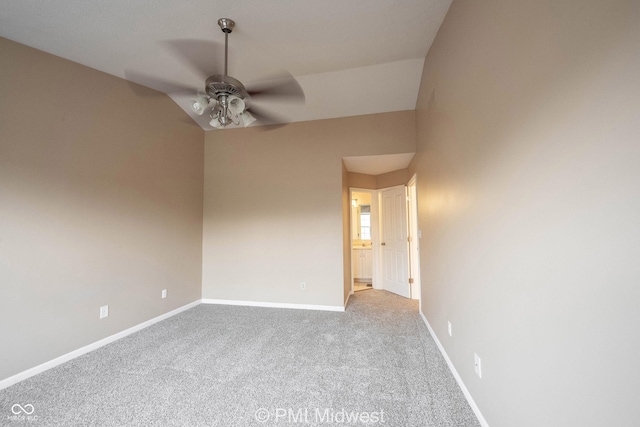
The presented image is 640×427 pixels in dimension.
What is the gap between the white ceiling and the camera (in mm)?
1835

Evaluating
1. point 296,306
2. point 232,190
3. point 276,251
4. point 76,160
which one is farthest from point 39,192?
point 296,306

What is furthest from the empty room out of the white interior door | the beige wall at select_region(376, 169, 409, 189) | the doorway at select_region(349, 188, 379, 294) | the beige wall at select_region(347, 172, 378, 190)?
the doorway at select_region(349, 188, 379, 294)

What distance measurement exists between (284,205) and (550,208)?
3.18m

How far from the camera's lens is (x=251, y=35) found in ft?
7.04

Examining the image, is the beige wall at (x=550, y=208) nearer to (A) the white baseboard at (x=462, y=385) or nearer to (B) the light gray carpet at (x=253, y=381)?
(A) the white baseboard at (x=462, y=385)

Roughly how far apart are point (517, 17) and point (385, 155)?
2.39 metres

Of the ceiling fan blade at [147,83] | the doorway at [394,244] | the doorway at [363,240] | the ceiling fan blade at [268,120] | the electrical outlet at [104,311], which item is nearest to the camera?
the electrical outlet at [104,311]

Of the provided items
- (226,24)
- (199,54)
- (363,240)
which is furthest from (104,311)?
(363,240)

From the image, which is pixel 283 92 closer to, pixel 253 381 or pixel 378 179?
pixel 253 381

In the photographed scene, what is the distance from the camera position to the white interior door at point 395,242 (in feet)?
13.5

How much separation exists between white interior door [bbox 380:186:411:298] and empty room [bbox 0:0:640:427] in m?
0.11

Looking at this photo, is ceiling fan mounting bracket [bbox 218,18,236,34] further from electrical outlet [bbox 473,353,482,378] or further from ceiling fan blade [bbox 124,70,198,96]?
electrical outlet [bbox 473,353,482,378]

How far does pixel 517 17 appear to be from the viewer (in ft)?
3.42

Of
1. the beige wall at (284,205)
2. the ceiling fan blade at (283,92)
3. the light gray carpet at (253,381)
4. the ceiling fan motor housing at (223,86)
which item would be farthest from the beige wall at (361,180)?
the ceiling fan motor housing at (223,86)
